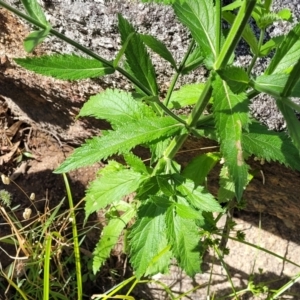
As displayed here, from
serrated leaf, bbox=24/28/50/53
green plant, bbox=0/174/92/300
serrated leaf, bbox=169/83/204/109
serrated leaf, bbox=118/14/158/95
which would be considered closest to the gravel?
serrated leaf, bbox=169/83/204/109

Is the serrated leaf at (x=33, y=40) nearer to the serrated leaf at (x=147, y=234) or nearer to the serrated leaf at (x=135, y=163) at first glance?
the serrated leaf at (x=135, y=163)

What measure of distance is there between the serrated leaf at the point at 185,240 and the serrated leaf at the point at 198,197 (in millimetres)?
68

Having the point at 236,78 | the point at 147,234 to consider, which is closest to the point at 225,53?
the point at 236,78

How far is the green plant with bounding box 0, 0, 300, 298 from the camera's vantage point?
3.76 ft

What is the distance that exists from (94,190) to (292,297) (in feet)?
3.79

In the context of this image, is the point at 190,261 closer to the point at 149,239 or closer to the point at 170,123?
the point at 149,239

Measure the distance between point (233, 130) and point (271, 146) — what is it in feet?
0.89

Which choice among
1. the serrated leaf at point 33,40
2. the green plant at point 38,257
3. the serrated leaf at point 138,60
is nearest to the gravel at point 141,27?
the serrated leaf at point 138,60

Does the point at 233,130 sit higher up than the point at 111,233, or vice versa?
the point at 233,130

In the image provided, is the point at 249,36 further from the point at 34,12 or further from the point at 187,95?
the point at 34,12

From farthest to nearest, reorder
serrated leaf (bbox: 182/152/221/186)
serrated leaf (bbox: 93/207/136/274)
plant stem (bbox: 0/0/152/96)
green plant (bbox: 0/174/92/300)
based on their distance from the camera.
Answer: green plant (bbox: 0/174/92/300) < serrated leaf (bbox: 93/207/136/274) < serrated leaf (bbox: 182/152/221/186) < plant stem (bbox: 0/0/152/96)

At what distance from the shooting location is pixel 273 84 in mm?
1180

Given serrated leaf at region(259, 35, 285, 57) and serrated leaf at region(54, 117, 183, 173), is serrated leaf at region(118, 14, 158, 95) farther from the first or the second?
serrated leaf at region(259, 35, 285, 57)

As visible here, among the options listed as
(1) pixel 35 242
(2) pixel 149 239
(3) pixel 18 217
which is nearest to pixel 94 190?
(2) pixel 149 239
